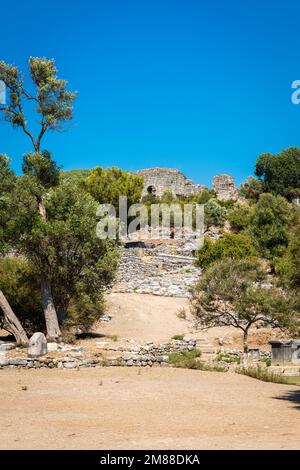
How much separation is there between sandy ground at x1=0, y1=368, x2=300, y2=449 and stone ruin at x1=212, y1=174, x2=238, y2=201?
202 ft

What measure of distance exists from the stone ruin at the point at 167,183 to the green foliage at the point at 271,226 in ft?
99.6

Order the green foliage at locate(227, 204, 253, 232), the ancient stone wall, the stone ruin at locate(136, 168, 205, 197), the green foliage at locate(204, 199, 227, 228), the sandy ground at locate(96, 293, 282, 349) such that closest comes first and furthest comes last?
the sandy ground at locate(96, 293, 282, 349) < the ancient stone wall < the green foliage at locate(227, 204, 253, 232) < the green foliage at locate(204, 199, 227, 228) < the stone ruin at locate(136, 168, 205, 197)

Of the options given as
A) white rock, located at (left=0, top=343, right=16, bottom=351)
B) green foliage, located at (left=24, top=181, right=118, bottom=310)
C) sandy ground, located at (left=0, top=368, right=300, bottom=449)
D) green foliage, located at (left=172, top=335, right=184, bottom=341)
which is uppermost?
green foliage, located at (left=24, top=181, right=118, bottom=310)

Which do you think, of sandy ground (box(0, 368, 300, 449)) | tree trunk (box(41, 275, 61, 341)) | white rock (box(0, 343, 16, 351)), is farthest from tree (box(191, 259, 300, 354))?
white rock (box(0, 343, 16, 351))

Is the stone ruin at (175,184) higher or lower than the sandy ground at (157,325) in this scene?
higher

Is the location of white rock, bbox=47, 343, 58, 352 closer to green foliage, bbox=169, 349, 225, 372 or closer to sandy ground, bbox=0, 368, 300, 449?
sandy ground, bbox=0, 368, 300, 449

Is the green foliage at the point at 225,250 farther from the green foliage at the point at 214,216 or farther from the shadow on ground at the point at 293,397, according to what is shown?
the shadow on ground at the point at 293,397

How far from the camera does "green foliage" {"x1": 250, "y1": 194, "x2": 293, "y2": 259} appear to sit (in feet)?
148

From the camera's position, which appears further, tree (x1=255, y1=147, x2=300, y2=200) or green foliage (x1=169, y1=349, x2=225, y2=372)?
tree (x1=255, y1=147, x2=300, y2=200)

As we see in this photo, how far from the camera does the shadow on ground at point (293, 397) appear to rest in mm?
11719

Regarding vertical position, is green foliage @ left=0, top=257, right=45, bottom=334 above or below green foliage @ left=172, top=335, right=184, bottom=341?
above

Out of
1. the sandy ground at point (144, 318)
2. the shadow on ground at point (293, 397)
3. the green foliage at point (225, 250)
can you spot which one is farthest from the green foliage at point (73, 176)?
the shadow on ground at point (293, 397)
